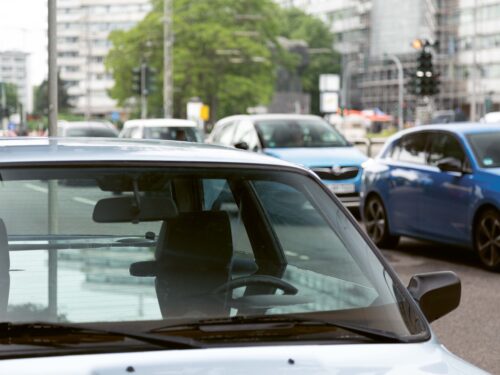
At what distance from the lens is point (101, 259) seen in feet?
11.0

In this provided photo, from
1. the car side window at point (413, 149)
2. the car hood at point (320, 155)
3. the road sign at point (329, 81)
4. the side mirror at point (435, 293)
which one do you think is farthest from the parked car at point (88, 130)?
the side mirror at point (435, 293)

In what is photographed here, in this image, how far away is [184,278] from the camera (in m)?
3.31

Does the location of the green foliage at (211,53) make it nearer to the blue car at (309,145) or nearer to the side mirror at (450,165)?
the blue car at (309,145)

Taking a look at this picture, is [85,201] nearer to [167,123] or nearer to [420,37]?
[167,123]

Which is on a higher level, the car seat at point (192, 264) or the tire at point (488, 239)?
the car seat at point (192, 264)

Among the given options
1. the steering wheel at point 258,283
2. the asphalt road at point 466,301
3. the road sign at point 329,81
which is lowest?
the asphalt road at point 466,301

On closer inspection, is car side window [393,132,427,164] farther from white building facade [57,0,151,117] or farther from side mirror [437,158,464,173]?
white building facade [57,0,151,117]

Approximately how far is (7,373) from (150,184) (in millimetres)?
848

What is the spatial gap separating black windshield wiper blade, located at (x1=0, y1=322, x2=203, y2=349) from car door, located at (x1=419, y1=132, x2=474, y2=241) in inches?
397

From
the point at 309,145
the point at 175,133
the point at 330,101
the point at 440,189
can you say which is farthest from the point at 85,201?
the point at 330,101

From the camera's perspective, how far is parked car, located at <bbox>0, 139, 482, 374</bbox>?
2859mm

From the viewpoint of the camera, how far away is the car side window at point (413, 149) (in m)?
14.2

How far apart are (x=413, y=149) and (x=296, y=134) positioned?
6918mm

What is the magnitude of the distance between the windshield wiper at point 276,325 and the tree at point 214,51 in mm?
87567
